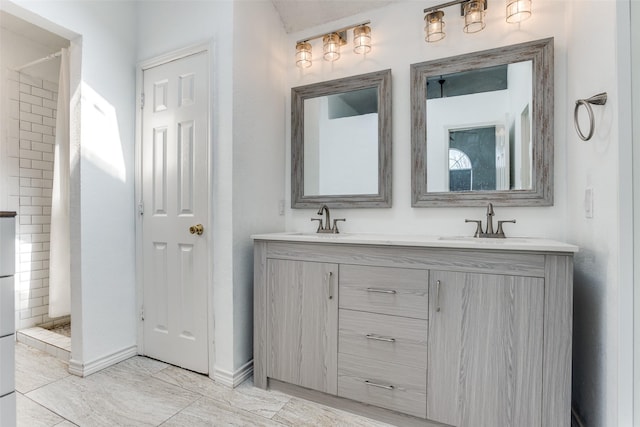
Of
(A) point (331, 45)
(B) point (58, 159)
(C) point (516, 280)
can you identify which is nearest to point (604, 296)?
(C) point (516, 280)

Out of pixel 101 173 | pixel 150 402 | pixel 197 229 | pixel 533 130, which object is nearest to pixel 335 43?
pixel 533 130

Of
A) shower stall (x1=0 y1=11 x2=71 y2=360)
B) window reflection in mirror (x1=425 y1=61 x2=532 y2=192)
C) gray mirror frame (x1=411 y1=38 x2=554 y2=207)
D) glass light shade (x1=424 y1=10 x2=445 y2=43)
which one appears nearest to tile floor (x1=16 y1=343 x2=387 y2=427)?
shower stall (x1=0 y1=11 x2=71 y2=360)

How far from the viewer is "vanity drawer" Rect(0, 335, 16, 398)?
1.09m

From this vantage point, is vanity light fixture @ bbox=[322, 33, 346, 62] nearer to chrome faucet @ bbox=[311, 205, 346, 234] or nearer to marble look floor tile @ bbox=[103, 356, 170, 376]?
chrome faucet @ bbox=[311, 205, 346, 234]

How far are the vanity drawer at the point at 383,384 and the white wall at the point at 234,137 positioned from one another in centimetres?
73

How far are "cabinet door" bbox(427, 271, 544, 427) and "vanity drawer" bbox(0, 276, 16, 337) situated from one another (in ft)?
5.32

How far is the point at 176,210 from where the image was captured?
86.4 inches

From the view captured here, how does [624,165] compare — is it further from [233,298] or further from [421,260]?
[233,298]

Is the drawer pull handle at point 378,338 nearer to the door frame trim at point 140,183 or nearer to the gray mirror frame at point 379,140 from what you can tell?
the gray mirror frame at point 379,140

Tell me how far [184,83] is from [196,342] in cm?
171

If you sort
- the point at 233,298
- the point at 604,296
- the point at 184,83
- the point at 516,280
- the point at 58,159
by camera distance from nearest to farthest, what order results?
the point at 604,296
the point at 516,280
the point at 233,298
the point at 184,83
the point at 58,159

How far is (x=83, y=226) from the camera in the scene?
2.07m

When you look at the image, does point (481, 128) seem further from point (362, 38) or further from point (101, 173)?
point (101, 173)

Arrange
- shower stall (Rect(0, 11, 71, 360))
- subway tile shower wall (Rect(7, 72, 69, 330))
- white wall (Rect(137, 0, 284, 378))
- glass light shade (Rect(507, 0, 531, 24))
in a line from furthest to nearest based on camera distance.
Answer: subway tile shower wall (Rect(7, 72, 69, 330)), shower stall (Rect(0, 11, 71, 360)), white wall (Rect(137, 0, 284, 378)), glass light shade (Rect(507, 0, 531, 24))
